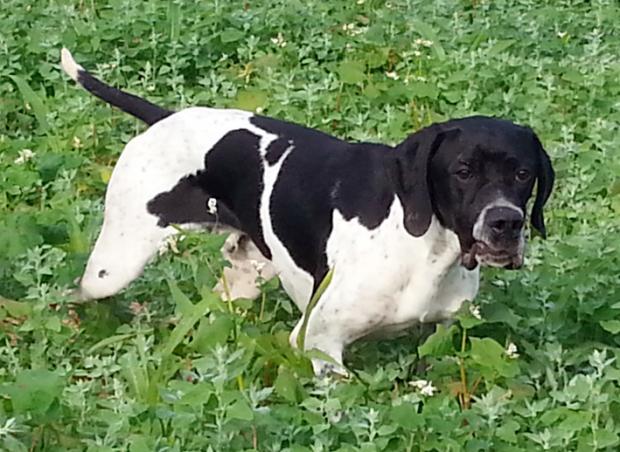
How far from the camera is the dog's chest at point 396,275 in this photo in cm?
489

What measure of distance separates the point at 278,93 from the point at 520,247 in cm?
336

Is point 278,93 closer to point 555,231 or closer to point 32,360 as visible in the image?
point 555,231

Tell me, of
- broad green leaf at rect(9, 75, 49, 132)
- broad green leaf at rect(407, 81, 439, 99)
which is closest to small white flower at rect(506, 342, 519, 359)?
broad green leaf at rect(407, 81, 439, 99)

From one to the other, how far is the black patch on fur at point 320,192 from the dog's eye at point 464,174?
0.29 meters

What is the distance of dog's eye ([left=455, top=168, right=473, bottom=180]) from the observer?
4738 mm

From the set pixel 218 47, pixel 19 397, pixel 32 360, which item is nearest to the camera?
pixel 19 397

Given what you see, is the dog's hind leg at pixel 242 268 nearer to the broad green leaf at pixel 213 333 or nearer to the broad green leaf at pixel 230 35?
the broad green leaf at pixel 213 333

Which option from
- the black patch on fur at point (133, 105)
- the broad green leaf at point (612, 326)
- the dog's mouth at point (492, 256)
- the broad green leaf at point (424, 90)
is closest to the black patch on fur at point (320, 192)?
the dog's mouth at point (492, 256)

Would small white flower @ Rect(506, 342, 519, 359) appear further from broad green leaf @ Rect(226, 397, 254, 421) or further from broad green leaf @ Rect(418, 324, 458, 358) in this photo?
broad green leaf @ Rect(226, 397, 254, 421)

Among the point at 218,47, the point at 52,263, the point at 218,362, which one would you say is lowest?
the point at 218,47

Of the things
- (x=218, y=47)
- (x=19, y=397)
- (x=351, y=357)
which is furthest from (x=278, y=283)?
(x=218, y=47)

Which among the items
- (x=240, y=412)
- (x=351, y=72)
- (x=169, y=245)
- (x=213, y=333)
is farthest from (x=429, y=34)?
(x=240, y=412)

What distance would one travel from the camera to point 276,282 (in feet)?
17.4

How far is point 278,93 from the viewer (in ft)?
25.9
